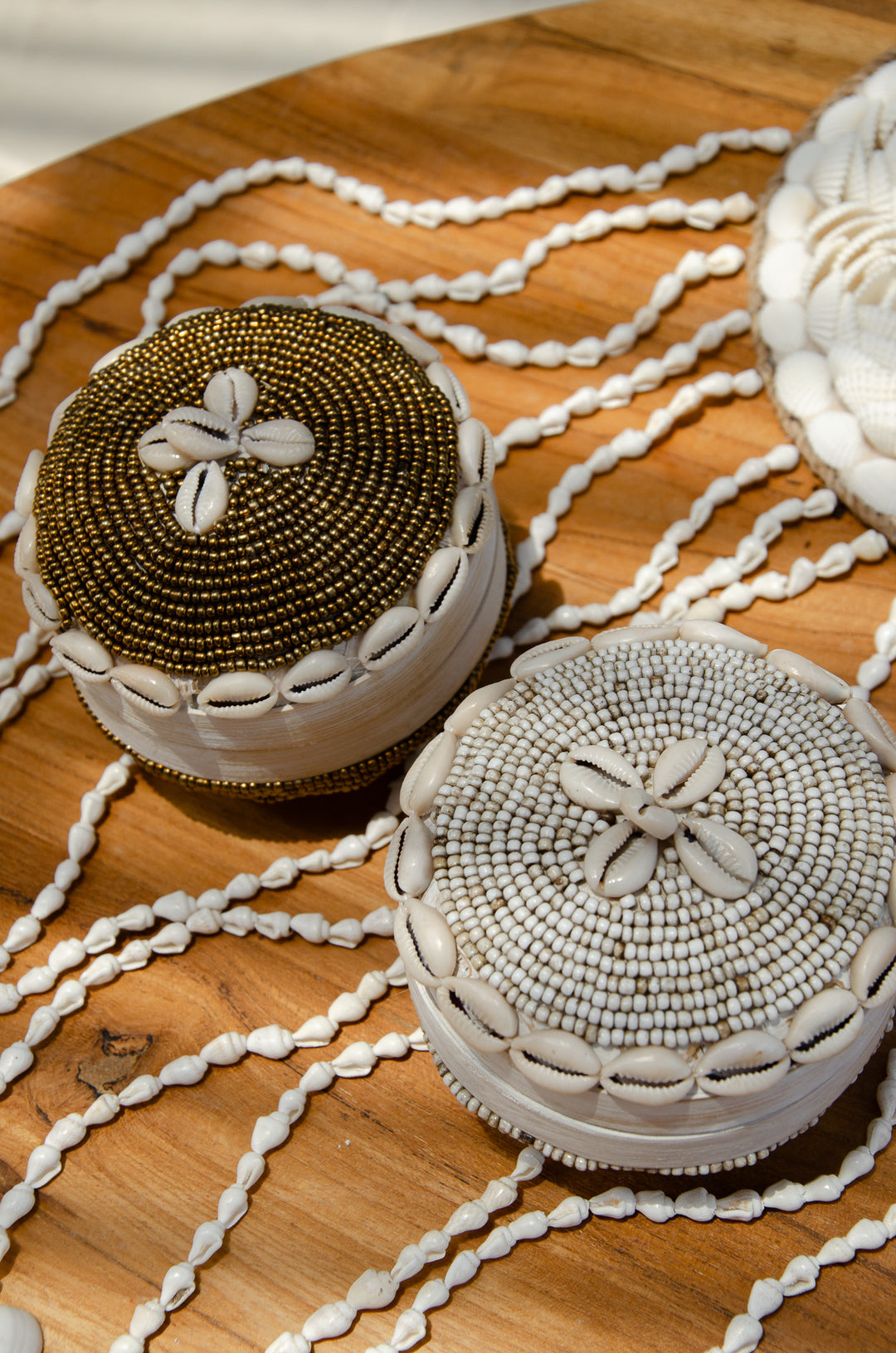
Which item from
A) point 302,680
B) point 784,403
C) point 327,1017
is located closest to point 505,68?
point 784,403

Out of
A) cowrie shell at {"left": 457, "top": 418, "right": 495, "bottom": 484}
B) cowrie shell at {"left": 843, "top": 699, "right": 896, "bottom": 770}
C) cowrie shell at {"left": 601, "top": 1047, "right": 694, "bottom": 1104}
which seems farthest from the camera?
cowrie shell at {"left": 457, "top": 418, "right": 495, "bottom": 484}

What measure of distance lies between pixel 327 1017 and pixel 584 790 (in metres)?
0.27

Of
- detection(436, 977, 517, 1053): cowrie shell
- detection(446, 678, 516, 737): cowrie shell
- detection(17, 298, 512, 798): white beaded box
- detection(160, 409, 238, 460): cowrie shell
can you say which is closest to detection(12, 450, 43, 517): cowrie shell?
detection(17, 298, 512, 798): white beaded box

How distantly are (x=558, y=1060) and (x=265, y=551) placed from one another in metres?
0.35

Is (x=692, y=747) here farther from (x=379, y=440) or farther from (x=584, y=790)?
(x=379, y=440)

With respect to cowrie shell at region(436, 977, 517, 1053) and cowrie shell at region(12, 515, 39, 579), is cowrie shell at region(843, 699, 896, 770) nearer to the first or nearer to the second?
cowrie shell at region(436, 977, 517, 1053)

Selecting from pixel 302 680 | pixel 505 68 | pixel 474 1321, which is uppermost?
pixel 505 68

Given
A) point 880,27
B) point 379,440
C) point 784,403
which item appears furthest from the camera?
point 880,27

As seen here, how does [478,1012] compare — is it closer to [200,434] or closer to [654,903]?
[654,903]

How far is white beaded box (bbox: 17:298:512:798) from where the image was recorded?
782 mm

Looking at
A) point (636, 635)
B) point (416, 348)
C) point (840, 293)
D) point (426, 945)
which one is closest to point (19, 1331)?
→ point (426, 945)

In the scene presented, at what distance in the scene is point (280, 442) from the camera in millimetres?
807

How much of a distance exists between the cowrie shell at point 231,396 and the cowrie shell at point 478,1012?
1.27 feet

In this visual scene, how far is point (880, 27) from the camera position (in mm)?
1230
